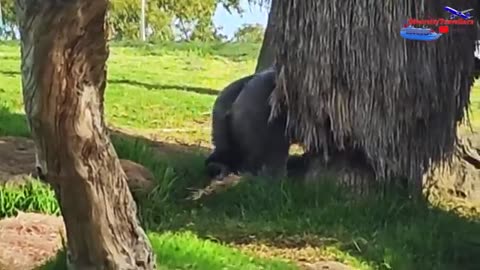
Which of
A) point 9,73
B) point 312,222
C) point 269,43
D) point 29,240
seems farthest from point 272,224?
point 9,73

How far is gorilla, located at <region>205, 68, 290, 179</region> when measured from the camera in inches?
291

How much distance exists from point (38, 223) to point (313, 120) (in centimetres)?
246

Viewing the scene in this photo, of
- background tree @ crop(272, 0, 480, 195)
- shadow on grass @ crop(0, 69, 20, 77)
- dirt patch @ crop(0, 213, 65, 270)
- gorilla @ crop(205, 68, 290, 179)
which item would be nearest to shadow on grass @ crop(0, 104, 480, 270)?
gorilla @ crop(205, 68, 290, 179)

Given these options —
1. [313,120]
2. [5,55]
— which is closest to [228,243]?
[313,120]

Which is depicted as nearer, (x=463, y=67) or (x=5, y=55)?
(x=463, y=67)

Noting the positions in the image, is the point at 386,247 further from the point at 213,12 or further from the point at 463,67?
the point at 213,12

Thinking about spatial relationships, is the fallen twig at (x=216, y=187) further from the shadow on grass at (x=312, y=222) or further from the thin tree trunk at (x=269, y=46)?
the thin tree trunk at (x=269, y=46)

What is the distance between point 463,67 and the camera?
7.16 metres

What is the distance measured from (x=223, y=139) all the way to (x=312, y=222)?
1.53 metres

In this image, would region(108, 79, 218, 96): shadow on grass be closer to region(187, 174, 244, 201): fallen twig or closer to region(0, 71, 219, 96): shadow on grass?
region(0, 71, 219, 96): shadow on grass

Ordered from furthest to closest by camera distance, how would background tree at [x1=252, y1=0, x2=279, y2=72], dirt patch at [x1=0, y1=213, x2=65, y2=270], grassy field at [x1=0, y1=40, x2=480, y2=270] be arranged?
background tree at [x1=252, y1=0, x2=279, y2=72], grassy field at [x1=0, y1=40, x2=480, y2=270], dirt patch at [x1=0, y1=213, x2=65, y2=270]

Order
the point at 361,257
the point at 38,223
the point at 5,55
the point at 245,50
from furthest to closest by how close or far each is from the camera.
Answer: the point at 245,50, the point at 5,55, the point at 361,257, the point at 38,223

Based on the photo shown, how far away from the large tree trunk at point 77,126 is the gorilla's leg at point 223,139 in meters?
3.21

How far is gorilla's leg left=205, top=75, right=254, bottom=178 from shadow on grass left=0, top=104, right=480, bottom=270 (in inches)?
6.6
